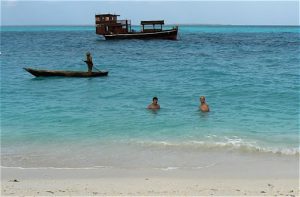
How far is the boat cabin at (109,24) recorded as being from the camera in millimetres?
53469

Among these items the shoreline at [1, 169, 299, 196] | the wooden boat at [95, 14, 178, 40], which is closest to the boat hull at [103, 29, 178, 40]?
the wooden boat at [95, 14, 178, 40]

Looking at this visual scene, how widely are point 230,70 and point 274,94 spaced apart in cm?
771

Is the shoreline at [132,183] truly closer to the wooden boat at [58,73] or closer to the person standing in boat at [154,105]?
the person standing in boat at [154,105]

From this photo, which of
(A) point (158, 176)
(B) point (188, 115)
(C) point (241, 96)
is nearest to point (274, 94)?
(C) point (241, 96)

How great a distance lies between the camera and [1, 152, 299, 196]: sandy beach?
22.6ft

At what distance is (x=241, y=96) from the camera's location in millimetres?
16938

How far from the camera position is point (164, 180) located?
7.66 meters

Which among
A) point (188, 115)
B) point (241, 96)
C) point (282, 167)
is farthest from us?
point (241, 96)

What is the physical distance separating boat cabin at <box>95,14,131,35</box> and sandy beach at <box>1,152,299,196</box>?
45945 mm

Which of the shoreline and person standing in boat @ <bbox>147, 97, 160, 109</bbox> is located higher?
the shoreline

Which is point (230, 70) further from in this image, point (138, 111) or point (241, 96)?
point (138, 111)

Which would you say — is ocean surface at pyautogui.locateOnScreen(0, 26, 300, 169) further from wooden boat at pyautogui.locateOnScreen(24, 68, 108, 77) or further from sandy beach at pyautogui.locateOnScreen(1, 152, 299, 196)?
sandy beach at pyautogui.locateOnScreen(1, 152, 299, 196)

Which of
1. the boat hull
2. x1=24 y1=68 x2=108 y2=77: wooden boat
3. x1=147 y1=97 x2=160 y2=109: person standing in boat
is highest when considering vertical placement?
x1=147 y1=97 x2=160 y2=109: person standing in boat

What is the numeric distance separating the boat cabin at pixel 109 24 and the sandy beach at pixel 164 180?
151 feet
